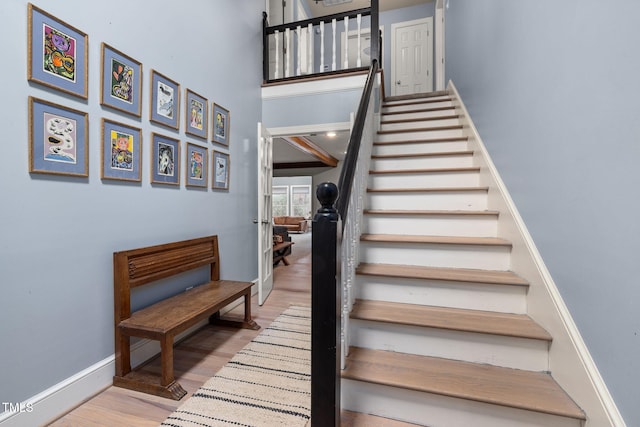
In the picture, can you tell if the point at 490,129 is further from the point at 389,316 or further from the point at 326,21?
the point at 326,21

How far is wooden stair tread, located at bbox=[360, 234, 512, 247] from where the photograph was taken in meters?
1.71

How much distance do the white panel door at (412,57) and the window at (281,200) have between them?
6.86 m

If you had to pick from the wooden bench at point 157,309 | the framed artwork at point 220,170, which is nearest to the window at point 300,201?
the framed artwork at point 220,170

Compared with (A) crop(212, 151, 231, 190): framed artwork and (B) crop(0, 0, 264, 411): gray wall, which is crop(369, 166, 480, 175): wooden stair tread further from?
(B) crop(0, 0, 264, 411): gray wall

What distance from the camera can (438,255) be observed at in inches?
69.6

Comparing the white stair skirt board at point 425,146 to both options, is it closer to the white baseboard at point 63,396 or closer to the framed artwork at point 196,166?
the framed artwork at point 196,166

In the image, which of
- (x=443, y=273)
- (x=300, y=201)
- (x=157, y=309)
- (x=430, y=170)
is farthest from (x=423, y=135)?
(x=300, y=201)

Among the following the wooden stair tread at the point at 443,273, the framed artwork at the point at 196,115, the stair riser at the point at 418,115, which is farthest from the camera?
the stair riser at the point at 418,115

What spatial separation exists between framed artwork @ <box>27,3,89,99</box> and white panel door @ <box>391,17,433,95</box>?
536cm

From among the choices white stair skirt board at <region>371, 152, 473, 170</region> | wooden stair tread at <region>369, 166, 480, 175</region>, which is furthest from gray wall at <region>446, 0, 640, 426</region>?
white stair skirt board at <region>371, 152, 473, 170</region>

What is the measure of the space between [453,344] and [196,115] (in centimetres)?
242

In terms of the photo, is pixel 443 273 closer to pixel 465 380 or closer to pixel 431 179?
pixel 465 380

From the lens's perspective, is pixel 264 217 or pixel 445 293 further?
pixel 264 217

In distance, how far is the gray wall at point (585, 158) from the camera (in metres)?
0.89
